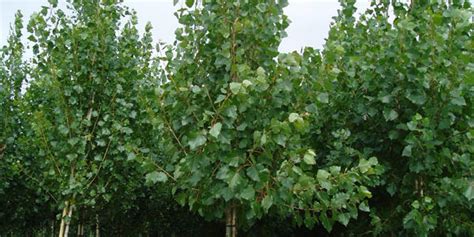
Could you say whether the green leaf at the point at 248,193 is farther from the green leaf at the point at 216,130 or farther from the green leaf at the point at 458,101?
the green leaf at the point at 458,101

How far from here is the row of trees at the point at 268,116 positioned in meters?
3.52

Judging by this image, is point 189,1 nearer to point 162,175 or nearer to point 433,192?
point 162,175

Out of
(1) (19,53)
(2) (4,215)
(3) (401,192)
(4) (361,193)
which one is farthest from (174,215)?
(4) (361,193)

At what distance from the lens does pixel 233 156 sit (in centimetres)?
347

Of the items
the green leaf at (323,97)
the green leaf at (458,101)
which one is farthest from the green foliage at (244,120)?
the green leaf at (458,101)

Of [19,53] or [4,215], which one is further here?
[4,215]

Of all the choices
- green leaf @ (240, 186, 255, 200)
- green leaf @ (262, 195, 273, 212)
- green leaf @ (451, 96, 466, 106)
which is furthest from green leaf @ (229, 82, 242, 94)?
green leaf @ (451, 96, 466, 106)

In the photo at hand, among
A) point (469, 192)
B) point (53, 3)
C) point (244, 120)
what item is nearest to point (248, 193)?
point (244, 120)

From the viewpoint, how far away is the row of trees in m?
3.52

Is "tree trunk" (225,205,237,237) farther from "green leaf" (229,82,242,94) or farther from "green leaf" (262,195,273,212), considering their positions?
"green leaf" (229,82,242,94)

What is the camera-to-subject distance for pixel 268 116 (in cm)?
374

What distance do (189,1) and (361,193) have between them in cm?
198

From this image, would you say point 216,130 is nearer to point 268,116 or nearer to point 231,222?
point 268,116

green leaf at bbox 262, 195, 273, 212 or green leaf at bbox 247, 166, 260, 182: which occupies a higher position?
green leaf at bbox 247, 166, 260, 182
